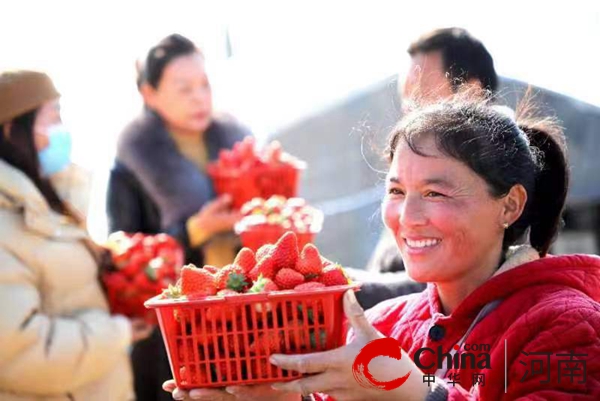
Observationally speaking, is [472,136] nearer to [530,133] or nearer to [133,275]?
[530,133]

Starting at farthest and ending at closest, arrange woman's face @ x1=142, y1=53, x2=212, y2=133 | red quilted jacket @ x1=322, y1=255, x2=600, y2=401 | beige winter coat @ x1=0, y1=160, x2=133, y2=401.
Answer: woman's face @ x1=142, y1=53, x2=212, y2=133 → beige winter coat @ x1=0, y1=160, x2=133, y2=401 → red quilted jacket @ x1=322, y1=255, x2=600, y2=401

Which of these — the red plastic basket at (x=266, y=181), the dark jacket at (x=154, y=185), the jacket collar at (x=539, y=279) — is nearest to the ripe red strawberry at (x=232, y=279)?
the jacket collar at (x=539, y=279)

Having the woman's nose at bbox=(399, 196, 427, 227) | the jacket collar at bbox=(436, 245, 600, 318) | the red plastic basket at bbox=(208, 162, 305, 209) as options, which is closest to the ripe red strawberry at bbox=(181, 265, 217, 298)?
the woman's nose at bbox=(399, 196, 427, 227)

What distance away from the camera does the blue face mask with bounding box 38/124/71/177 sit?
3344mm

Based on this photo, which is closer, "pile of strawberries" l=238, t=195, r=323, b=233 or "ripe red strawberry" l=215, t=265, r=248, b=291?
"ripe red strawberry" l=215, t=265, r=248, b=291

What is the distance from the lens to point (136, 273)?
3.39 meters

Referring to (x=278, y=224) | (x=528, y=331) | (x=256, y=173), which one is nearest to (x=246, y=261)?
(x=528, y=331)

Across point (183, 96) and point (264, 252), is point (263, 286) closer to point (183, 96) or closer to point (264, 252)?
point (264, 252)

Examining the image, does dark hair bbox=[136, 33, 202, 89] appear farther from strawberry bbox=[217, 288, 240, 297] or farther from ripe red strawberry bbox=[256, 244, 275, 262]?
strawberry bbox=[217, 288, 240, 297]

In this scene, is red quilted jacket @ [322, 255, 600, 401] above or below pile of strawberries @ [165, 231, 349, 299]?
below

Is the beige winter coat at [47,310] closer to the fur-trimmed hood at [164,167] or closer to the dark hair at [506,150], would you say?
the fur-trimmed hood at [164,167]

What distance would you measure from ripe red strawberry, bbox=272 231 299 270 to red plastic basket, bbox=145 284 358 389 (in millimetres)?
115

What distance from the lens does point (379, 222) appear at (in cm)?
256

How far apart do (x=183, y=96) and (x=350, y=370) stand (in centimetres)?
267
